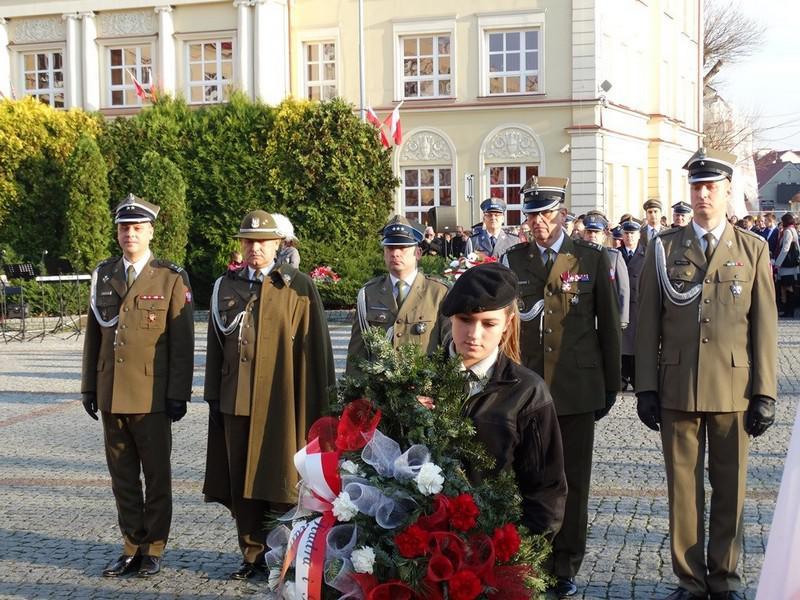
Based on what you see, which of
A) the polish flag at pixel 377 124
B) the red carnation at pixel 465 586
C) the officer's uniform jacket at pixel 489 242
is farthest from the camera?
the polish flag at pixel 377 124

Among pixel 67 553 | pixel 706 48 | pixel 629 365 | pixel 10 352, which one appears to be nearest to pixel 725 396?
pixel 67 553

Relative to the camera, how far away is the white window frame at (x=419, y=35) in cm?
3378

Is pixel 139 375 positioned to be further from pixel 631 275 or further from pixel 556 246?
pixel 631 275

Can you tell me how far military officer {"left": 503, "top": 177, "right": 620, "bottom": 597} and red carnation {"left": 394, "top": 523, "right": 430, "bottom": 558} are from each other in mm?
2928

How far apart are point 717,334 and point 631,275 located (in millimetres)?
6889

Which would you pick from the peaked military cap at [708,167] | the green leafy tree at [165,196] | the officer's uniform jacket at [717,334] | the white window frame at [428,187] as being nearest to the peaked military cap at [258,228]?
the officer's uniform jacket at [717,334]

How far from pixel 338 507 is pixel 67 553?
4.00m

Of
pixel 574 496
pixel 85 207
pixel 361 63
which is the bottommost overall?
pixel 574 496

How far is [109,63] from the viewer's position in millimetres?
35531

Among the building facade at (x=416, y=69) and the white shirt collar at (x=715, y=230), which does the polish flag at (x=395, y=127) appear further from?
the white shirt collar at (x=715, y=230)

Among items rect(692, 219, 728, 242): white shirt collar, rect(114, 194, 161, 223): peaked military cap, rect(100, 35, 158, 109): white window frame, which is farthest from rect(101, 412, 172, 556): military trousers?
rect(100, 35, 158, 109): white window frame

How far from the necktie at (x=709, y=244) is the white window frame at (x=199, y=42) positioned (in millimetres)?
29569

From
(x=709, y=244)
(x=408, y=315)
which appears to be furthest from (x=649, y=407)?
(x=408, y=315)

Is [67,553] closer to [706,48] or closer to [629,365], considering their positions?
[629,365]
